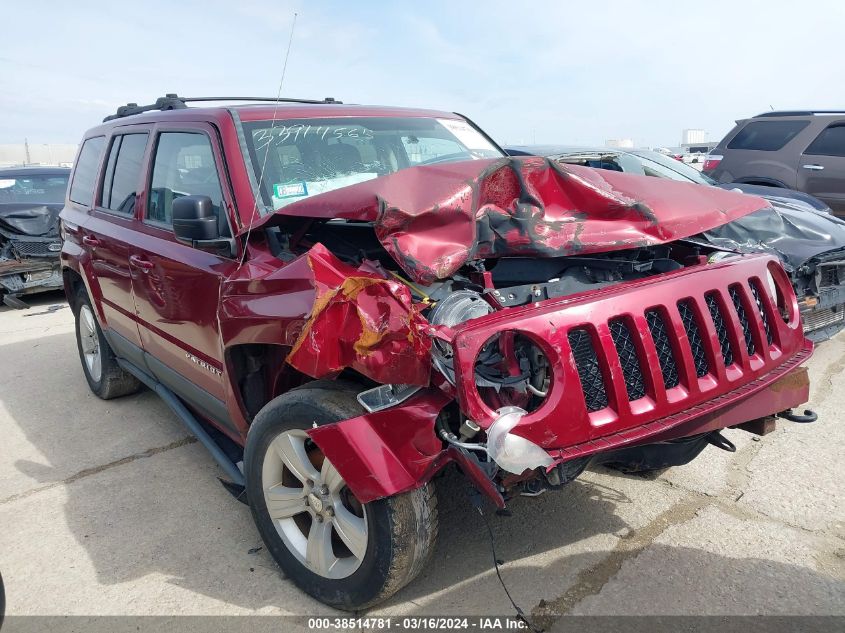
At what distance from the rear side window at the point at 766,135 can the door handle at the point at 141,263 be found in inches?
335

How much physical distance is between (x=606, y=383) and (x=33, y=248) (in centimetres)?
900

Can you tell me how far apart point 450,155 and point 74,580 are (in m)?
2.81

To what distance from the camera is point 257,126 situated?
123 inches

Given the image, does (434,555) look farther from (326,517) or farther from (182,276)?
(182,276)

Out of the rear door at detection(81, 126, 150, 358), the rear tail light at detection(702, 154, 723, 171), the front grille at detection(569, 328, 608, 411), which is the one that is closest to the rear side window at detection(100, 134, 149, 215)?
the rear door at detection(81, 126, 150, 358)

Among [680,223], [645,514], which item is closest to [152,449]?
[645,514]

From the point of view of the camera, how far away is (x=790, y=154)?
8781 millimetres

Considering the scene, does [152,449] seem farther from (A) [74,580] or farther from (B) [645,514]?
(B) [645,514]

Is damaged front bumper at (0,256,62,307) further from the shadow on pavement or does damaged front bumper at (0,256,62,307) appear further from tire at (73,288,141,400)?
the shadow on pavement

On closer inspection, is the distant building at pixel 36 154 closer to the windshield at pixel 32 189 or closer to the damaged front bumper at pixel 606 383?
the windshield at pixel 32 189

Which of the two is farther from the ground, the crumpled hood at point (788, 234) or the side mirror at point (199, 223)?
the side mirror at point (199, 223)

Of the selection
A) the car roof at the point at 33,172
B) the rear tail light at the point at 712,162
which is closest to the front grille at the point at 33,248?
the car roof at the point at 33,172

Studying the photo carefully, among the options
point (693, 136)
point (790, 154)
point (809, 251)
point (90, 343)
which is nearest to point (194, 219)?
point (90, 343)

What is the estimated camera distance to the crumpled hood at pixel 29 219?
880cm
